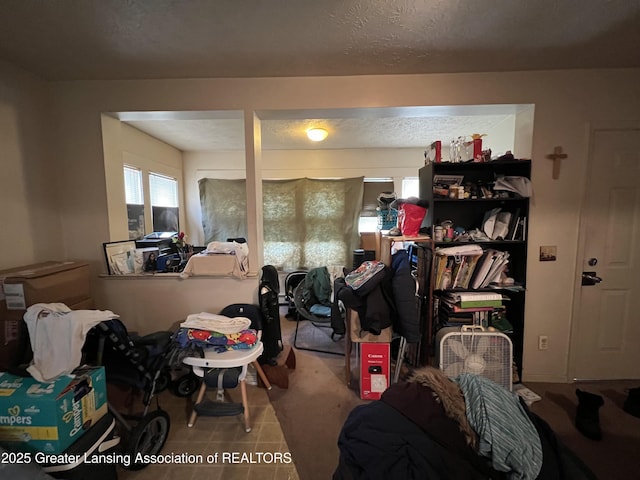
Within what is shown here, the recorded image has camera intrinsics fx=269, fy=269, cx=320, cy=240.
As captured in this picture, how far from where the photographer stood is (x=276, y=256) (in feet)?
13.8

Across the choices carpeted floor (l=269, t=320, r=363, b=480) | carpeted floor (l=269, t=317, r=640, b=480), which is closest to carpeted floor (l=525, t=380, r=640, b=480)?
carpeted floor (l=269, t=317, r=640, b=480)

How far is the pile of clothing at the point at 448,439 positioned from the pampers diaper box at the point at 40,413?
1249 millimetres

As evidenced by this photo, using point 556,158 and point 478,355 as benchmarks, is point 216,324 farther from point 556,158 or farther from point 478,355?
point 556,158

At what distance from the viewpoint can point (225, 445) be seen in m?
1.63

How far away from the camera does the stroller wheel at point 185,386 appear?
208 cm

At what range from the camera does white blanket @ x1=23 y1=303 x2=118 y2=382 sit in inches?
51.8

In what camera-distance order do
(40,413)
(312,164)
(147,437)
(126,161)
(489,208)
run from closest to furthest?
(40,413), (147,437), (489,208), (126,161), (312,164)

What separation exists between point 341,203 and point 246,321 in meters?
2.63

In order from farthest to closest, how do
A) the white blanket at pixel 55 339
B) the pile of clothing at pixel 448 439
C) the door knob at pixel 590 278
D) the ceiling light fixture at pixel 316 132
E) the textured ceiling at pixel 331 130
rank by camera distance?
the ceiling light fixture at pixel 316 132 → the textured ceiling at pixel 331 130 → the door knob at pixel 590 278 → the white blanket at pixel 55 339 → the pile of clothing at pixel 448 439

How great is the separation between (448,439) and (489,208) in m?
2.06

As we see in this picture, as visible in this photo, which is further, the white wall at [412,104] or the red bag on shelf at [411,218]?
the red bag on shelf at [411,218]

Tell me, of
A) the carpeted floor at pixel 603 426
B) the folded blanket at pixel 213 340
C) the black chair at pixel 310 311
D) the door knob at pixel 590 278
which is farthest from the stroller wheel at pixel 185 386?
the door knob at pixel 590 278

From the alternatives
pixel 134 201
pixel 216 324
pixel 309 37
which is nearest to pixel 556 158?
pixel 309 37

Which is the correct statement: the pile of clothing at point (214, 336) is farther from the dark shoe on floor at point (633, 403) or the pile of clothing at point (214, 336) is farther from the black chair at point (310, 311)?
the dark shoe on floor at point (633, 403)
